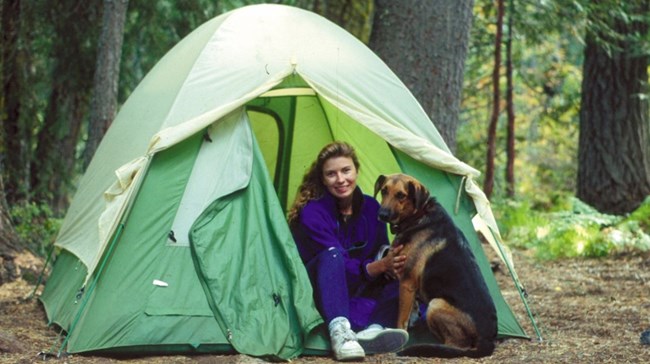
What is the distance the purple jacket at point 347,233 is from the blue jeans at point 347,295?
80 millimetres

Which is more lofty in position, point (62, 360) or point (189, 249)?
point (189, 249)

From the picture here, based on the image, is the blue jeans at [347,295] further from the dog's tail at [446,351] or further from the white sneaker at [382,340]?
the dog's tail at [446,351]

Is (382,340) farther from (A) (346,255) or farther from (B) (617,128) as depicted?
(B) (617,128)

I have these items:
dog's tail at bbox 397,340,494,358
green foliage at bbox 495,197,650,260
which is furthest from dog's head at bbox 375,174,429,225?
green foliage at bbox 495,197,650,260

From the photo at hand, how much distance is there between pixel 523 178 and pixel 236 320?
15.6 m

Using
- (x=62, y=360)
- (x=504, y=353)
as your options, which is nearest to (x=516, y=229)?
(x=504, y=353)

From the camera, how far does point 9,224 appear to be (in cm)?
726

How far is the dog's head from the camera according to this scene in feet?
16.0

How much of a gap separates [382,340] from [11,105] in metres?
6.73

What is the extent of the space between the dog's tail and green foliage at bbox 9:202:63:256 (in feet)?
16.7

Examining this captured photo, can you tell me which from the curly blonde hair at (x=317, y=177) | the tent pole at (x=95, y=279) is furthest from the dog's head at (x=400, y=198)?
the tent pole at (x=95, y=279)

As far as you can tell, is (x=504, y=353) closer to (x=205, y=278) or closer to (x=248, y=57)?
(x=205, y=278)

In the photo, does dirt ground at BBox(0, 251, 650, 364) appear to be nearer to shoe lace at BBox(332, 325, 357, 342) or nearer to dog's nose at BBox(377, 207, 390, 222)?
shoe lace at BBox(332, 325, 357, 342)

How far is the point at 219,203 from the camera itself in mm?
5113
